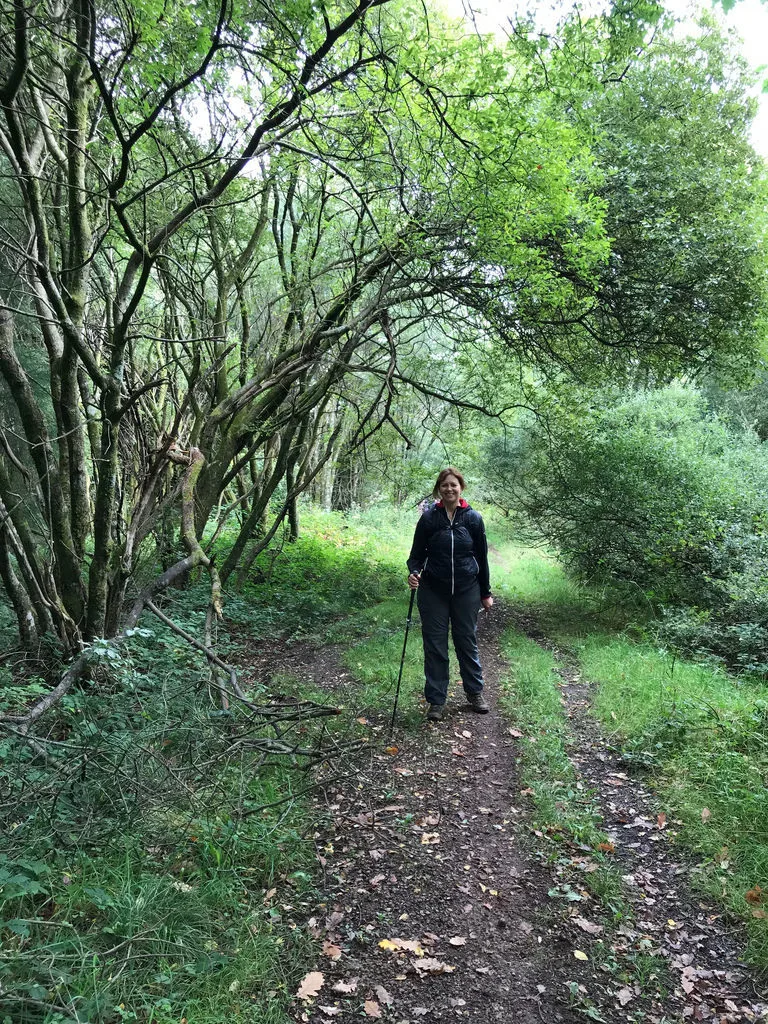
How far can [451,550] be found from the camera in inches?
216

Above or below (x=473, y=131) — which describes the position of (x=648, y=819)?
below

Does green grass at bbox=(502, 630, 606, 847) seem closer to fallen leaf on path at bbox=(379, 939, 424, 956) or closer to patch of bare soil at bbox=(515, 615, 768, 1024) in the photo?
patch of bare soil at bbox=(515, 615, 768, 1024)

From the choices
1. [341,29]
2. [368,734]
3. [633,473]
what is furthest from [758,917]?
[633,473]

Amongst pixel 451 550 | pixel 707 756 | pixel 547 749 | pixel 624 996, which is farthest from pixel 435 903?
pixel 451 550

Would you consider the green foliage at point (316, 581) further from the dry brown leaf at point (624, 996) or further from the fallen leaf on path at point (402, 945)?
the dry brown leaf at point (624, 996)

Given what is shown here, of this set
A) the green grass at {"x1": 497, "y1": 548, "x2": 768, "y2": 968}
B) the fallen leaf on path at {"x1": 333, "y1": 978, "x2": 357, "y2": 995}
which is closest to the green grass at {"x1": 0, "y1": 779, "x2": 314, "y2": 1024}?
the fallen leaf on path at {"x1": 333, "y1": 978, "x2": 357, "y2": 995}

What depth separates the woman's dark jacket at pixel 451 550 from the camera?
5.51m

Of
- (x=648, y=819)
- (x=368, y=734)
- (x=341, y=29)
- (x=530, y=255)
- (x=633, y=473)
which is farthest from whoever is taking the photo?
(x=633, y=473)

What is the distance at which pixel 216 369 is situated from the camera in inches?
358

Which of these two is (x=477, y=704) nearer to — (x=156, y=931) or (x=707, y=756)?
(x=707, y=756)

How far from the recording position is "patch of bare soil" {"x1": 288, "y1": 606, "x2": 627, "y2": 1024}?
2.67 meters

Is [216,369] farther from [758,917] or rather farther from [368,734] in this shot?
[758,917]

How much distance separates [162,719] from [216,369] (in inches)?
244

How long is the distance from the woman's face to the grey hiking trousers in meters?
0.85
